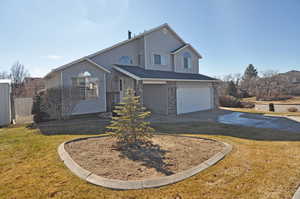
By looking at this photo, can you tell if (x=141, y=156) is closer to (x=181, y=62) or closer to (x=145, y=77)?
(x=145, y=77)

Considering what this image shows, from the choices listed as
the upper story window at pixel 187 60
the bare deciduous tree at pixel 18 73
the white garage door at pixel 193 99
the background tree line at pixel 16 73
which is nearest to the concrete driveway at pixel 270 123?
the white garage door at pixel 193 99

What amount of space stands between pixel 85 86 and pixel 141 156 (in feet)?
30.9

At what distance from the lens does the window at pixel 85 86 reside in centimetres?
1186

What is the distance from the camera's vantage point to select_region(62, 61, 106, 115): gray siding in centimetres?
1156

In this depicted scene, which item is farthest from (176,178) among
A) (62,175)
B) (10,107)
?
(10,107)

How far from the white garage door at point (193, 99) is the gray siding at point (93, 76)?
6559mm

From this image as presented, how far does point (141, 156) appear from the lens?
469 centimetres

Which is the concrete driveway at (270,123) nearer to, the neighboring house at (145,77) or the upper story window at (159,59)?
the neighboring house at (145,77)

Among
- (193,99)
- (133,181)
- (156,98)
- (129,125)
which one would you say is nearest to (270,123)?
(193,99)

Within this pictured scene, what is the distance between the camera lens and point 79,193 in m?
2.95

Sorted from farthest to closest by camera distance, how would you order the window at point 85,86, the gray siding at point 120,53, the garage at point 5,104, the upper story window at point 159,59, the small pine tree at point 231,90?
the small pine tree at point 231,90 → the upper story window at point 159,59 → the gray siding at point 120,53 → the window at point 85,86 → the garage at point 5,104

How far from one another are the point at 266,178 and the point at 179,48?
666 inches

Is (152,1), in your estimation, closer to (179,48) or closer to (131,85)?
(131,85)

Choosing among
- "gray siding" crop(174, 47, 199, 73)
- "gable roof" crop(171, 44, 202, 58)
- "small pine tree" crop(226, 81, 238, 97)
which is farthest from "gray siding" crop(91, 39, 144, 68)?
"small pine tree" crop(226, 81, 238, 97)
